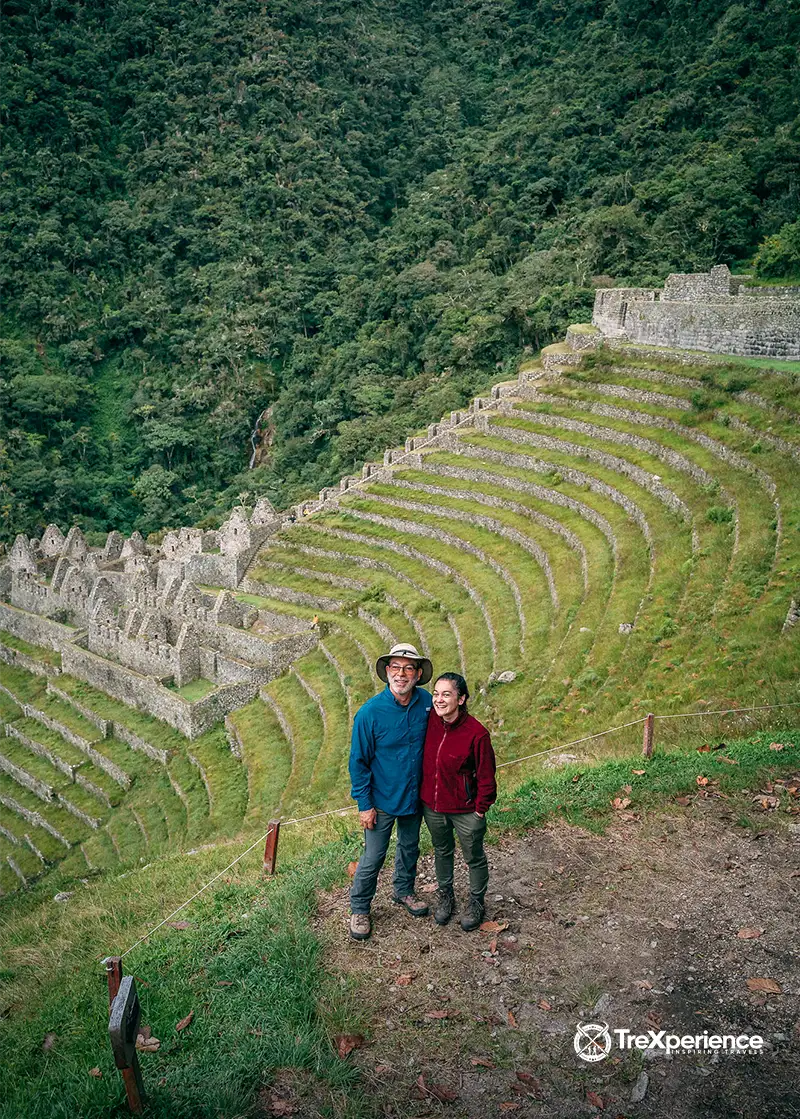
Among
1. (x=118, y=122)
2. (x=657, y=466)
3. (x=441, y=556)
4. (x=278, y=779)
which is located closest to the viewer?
(x=278, y=779)

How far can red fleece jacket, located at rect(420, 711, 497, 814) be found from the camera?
18.5ft

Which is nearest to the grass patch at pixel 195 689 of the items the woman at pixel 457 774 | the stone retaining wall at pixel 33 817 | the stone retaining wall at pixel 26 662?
Result: the stone retaining wall at pixel 33 817

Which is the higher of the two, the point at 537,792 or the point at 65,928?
the point at 537,792

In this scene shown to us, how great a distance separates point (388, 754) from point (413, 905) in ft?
4.31

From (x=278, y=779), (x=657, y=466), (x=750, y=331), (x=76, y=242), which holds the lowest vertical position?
(x=278, y=779)

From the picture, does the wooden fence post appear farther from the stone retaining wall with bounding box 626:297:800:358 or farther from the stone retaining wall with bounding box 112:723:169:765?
the stone retaining wall with bounding box 626:297:800:358

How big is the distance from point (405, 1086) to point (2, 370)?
65.7m

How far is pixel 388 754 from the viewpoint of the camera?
5.80 m

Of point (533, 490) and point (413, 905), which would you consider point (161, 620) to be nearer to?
point (533, 490)

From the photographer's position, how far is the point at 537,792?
817 centimetres

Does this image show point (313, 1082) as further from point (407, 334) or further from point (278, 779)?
point (407, 334)

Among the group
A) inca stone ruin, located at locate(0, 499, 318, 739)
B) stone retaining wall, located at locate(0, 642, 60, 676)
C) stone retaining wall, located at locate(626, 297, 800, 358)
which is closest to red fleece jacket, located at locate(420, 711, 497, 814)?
inca stone ruin, located at locate(0, 499, 318, 739)

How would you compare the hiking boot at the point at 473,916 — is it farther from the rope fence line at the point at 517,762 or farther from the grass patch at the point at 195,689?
the grass patch at the point at 195,689

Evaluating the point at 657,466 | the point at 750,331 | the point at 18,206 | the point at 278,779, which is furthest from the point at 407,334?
the point at 18,206
